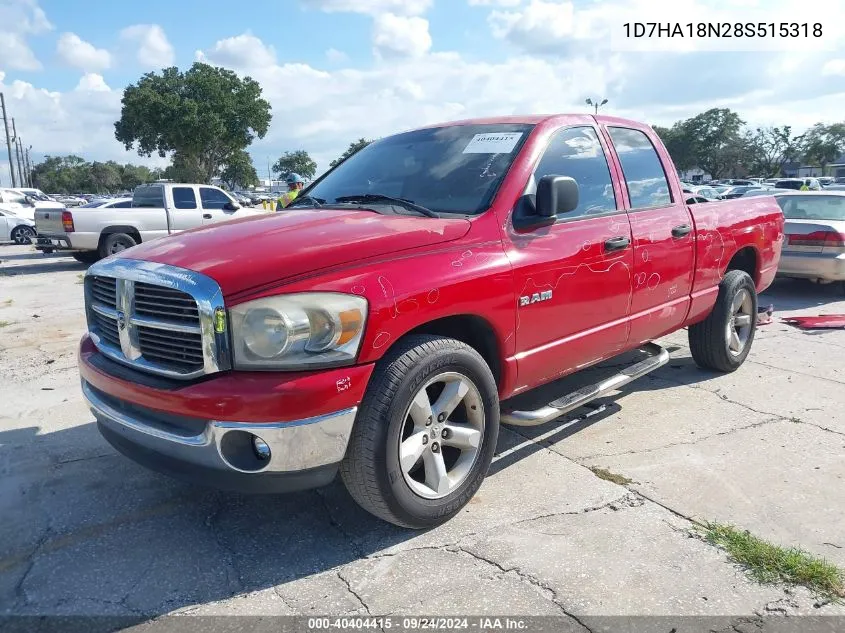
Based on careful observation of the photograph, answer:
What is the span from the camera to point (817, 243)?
902 cm

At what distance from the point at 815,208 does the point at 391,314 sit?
9393mm

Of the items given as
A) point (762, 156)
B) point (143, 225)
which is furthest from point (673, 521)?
point (762, 156)

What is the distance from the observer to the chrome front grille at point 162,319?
2.52m

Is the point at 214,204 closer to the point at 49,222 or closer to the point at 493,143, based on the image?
the point at 49,222

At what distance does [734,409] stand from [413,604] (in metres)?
3.12

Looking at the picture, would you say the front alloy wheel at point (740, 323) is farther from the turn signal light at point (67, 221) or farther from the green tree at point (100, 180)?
the green tree at point (100, 180)

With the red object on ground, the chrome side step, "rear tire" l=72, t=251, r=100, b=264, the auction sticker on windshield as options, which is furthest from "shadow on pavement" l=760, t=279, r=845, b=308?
"rear tire" l=72, t=251, r=100, b=264

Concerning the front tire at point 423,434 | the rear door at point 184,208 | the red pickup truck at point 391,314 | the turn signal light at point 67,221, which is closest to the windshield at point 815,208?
the red pickup truck at point 391,314

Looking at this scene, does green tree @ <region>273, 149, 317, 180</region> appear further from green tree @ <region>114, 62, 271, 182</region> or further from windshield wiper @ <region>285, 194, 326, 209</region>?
windshield wiper @ <region>285, 194, 326, 209</region>

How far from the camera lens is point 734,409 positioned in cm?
464

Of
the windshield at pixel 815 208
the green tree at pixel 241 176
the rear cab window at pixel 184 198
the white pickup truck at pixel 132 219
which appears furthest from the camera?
the green tree at pixel 241 176

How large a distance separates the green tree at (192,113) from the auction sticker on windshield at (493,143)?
41.8 meters

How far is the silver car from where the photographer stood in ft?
29.3

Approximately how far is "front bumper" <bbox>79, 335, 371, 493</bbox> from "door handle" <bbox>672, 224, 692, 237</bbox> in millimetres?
2725
